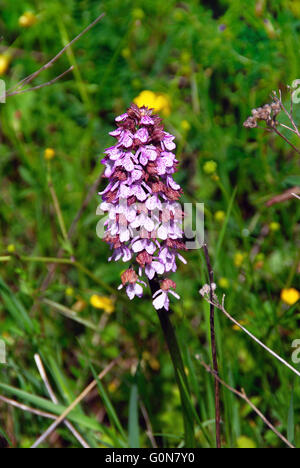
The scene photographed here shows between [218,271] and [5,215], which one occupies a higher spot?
[5,215]

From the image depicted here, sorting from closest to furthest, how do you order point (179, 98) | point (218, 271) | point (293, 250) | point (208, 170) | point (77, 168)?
point (208, 170) → point (218, 271) → point (293, 250) → point (77, 168) → point (179, 98)

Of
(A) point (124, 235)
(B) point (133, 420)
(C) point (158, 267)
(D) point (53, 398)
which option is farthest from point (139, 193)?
(D) point (53, 398)

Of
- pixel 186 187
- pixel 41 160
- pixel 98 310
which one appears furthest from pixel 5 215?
pixel 186 187

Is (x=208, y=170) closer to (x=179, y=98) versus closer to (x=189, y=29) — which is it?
(x=189, y=29)
